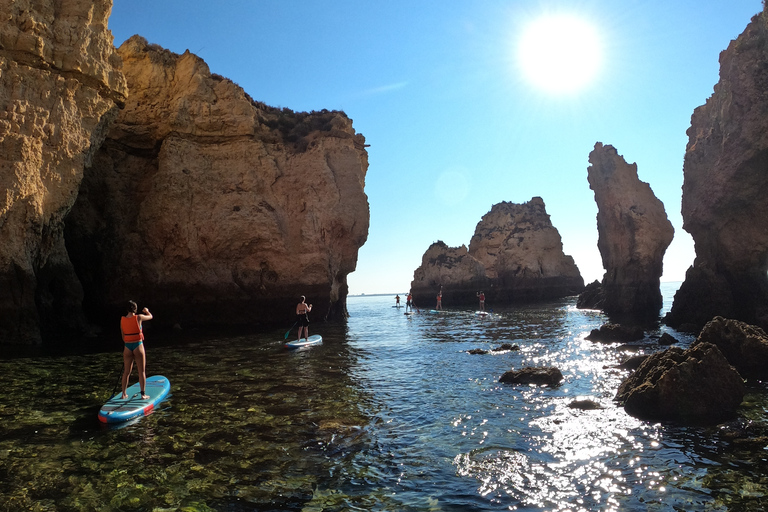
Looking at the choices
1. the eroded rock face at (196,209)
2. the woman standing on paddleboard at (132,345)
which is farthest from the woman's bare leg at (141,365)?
the eroded rock face at (196,209)

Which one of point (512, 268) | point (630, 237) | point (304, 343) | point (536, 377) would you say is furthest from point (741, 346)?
point (512, 268)

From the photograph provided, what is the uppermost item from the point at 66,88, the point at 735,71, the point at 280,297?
the point at 735,71

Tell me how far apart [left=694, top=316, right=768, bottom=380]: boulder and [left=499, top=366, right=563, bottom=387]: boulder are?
3.53 meters

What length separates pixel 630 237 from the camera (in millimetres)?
32812

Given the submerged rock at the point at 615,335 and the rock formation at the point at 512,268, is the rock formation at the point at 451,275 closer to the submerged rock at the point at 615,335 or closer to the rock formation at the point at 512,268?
the rock formation at the point at 512,268

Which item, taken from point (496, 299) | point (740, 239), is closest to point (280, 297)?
point (740, 239)

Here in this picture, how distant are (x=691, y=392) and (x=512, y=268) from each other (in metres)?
50.6

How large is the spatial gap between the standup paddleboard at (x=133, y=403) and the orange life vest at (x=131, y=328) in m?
1.21

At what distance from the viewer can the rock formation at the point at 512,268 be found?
57000 millimetres

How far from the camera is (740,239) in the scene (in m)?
21.2

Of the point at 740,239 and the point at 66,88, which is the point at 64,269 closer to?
the point at 66,88

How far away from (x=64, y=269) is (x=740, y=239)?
32.4 meters

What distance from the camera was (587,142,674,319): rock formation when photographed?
31688 mm

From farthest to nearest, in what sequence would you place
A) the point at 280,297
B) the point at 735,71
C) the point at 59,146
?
the point at 280,297 → the point at 735,71 → the point at 59,146
